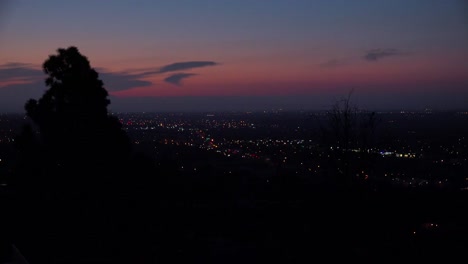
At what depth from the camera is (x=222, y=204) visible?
686 centimetres

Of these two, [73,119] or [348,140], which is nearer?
[73,119]

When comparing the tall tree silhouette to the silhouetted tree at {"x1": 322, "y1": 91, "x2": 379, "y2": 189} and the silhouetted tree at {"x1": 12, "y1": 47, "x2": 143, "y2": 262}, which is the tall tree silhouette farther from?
the silhouetted tree at {"x1": 322, "y1": 91, "x2": 379, "y2": 189}

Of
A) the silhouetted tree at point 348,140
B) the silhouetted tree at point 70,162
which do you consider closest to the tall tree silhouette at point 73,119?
the silhouetted tree at point 70,162

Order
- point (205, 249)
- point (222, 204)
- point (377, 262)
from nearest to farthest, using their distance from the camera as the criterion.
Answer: point (377, 262) < point (205, 249) < point (222, 204)

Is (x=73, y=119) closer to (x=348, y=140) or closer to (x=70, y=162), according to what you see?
(x=70, y=162)

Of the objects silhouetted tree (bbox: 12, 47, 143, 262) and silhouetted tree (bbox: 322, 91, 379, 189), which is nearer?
silhouetted tree (bbox: 12, 47, 143, 262)

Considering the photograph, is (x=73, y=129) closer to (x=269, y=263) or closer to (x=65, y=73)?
(x=65, y=73)

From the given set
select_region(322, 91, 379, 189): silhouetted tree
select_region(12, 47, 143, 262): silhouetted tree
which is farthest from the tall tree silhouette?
select_region(322, 91, 379, 189): silhouetted tree

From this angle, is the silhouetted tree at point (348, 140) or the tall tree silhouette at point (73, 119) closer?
the tall tree silhouette at point (73, 119)

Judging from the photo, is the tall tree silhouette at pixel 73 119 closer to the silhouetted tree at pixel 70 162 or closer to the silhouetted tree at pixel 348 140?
the silhouetted tree at pixel 70 162

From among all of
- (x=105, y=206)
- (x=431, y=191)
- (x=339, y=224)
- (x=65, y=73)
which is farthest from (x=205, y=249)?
(x=431, y=191)

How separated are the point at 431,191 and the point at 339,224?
7.41 ft

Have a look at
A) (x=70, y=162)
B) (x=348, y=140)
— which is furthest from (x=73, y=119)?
(x=348, y=140)

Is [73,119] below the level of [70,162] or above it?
above
